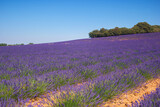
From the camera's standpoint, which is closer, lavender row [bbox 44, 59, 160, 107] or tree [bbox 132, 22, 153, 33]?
lavender row [bbox 44, 59, 160, 107]

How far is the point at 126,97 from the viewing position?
197 cm

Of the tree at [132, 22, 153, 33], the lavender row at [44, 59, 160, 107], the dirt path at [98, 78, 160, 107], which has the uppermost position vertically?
the tree at [132, 22, 153, 33]

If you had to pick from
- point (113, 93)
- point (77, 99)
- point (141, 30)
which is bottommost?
point (113, 93)

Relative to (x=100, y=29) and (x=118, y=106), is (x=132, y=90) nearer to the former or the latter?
(x=118, y=106)

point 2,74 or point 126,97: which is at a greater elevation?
point 2,74

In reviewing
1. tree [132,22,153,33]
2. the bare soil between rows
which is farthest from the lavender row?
tree [132,22,153,33]

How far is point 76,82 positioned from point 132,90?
1.20 meters

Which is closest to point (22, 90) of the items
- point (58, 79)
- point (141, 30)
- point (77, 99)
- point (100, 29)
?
point (58, 79)

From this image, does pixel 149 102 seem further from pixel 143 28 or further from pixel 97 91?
pixel 143 28

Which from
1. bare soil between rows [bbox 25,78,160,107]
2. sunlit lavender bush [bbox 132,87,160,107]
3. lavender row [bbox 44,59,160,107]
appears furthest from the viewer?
bare soil between rows [bbox 25,78,160,107]

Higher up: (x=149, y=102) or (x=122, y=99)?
(x=149, y=102)

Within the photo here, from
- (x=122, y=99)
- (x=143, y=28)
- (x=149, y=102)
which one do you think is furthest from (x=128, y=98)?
(x=143, y=28)

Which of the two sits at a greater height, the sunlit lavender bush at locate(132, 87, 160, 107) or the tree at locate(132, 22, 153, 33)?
the tree at locate(132, 22, 153, 33)

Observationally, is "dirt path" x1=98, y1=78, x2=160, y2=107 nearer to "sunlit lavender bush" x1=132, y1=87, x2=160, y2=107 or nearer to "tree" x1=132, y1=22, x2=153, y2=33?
"sunlit lavender bush" x1=132, y1=87, x2=160, y2=107
